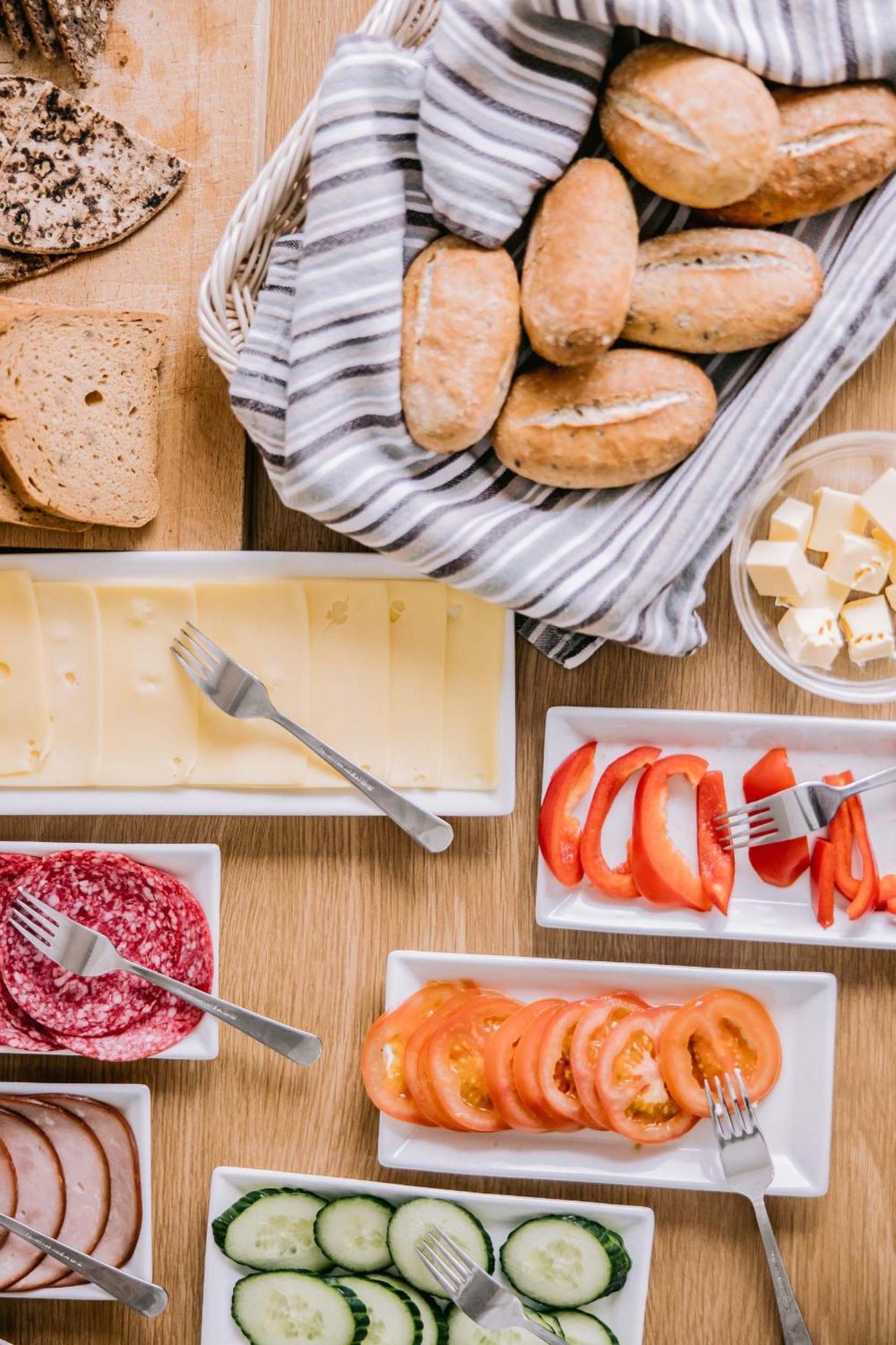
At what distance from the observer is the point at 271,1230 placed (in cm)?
173

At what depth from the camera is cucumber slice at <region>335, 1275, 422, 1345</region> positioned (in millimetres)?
1667

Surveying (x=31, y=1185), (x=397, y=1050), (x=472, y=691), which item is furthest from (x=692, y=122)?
(x=31, y=1185)

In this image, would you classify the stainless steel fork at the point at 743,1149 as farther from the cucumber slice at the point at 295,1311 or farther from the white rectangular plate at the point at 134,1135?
the white rectangular plate at the point at 134,1135

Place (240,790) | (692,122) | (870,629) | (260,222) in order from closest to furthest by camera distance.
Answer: (692,122), (260,222), (870,629), (240,790)

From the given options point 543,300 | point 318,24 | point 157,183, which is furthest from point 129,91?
point 543,300

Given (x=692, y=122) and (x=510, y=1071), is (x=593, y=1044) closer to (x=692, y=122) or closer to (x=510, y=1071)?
(x=510, y=1071)

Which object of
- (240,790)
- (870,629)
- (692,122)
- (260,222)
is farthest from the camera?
(240,790)

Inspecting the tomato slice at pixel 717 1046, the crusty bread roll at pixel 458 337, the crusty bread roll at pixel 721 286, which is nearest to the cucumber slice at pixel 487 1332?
the tomato slice at pixel 717 1046

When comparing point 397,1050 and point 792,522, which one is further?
point 397,1050

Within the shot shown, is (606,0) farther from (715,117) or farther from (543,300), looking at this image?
(543,300)

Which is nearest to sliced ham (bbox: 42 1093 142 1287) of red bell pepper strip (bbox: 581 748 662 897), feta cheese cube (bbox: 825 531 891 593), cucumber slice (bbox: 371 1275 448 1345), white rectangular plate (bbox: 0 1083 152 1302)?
white rectangular plate (bbox: 0 1083 152 1302)

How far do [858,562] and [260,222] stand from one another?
3.37 feet

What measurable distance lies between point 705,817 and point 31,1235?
131 cm

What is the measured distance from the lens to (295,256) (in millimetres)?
1512
